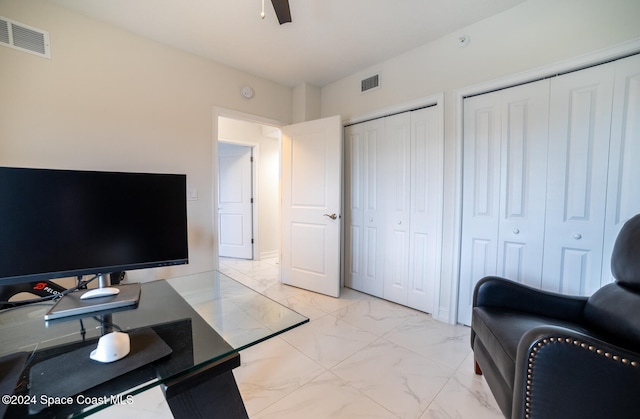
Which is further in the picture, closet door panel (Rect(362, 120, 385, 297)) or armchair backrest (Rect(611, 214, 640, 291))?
closet door panel (Rect(362, 120, 385, 297))

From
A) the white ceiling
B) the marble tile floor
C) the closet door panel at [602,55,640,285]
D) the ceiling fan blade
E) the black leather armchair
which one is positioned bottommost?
the marble tile floor

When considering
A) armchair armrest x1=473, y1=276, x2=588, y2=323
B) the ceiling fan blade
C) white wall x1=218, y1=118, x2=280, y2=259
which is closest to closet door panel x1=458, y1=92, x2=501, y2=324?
armchair armrest x1=473, y1=276, x2=588, y2=323

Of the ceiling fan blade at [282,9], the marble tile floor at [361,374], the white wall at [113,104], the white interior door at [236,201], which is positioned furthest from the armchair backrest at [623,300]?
the white interior door at [236,201]

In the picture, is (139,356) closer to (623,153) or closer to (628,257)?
(628,257)

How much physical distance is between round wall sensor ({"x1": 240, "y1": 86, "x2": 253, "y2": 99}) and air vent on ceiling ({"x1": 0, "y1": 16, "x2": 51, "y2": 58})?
59.3 inches

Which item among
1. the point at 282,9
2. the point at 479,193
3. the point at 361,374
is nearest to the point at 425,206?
the point at 479,193

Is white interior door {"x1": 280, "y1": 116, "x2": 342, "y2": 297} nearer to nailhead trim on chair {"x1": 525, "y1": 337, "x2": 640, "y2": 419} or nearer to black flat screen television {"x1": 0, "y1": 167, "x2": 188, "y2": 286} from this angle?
black flat screen television {"x1": 0, "y1": 167, "x2": 188, "y2": 286}

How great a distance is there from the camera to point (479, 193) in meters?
2.12

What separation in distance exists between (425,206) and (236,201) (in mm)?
3372

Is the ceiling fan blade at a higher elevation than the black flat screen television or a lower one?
higher

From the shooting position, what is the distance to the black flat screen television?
93 cm

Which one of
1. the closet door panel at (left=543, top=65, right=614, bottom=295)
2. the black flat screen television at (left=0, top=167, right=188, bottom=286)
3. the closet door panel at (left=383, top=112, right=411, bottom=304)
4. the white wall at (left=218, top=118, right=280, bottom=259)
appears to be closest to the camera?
the black flat screen television at (left=0, top=167, right=188, bottom=286)

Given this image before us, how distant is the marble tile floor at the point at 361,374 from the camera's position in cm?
133

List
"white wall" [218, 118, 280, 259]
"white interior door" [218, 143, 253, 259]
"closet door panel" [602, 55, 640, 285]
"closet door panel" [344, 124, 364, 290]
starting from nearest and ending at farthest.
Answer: "closet door panel" [602, 55, 640, 285] < "closet door panel" [344, 124, 364, 290] < "white wall" [218, 118, 280, 259] < "white interior door" [218, 143, 253, 259]
